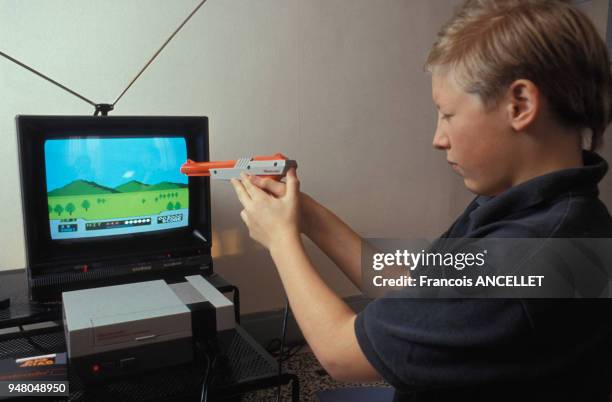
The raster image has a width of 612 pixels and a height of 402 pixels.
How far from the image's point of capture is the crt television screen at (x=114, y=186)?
1.06 meters

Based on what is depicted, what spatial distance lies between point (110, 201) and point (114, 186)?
3cm

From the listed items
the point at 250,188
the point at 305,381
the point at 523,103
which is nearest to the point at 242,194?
the point at 250,188

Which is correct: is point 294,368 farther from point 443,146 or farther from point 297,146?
point 443,146

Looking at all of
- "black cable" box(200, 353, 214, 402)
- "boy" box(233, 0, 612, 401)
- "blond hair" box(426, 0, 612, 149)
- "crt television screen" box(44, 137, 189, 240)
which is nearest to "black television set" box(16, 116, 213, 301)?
"crt television screen" box(44, 137, 189, 240)

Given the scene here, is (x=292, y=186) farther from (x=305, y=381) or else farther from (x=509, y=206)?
(x=305, y=381)

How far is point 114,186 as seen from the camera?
3.66 feet

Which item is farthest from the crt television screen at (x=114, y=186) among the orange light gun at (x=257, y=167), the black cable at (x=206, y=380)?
the black cable at (x=206, y=380)

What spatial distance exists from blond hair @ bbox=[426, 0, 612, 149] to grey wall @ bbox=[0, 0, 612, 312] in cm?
116

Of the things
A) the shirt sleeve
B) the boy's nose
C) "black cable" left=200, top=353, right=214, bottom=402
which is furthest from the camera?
"black cable" left=200, top=353, right=214, bottom=402

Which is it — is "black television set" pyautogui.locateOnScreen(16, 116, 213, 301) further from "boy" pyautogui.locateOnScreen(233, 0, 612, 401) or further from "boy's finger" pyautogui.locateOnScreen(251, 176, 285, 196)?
"boy" pyautogui.locateOnScreen(233, 0, 612, 401)

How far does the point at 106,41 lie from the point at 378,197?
1.12 metres

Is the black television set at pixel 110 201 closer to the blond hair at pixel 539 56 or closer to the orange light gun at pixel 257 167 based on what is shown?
the orange light gun at pixel 257 167

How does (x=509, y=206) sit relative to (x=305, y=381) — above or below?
above

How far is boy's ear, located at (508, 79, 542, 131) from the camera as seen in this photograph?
0.53 m
